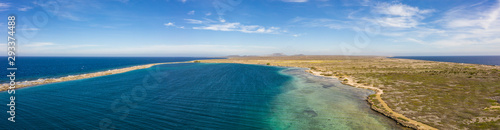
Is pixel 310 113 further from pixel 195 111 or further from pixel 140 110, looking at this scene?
pixel 140 110

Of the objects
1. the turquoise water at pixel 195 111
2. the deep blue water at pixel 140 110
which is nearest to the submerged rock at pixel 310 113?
the turquoise water at pixel 195 111

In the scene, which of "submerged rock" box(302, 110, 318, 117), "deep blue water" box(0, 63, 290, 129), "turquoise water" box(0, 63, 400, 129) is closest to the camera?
"turquoise water" box(0, 63, 400, 129)

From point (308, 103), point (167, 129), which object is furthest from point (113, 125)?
point (308, 103)

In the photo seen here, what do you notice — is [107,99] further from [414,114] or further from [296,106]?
[414,114]

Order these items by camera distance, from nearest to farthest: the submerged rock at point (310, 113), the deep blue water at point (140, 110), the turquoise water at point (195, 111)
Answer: the turquoise water at point (195, 111)
the deep blue water at point (140, 110)
the submerged rock at point (310, 113)

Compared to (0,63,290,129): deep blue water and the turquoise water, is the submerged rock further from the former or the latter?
(0,63,290,129): deep blue water

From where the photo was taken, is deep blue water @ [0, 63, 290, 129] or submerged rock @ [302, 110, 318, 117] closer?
deep blue water @ [0, 63, 290, 129]

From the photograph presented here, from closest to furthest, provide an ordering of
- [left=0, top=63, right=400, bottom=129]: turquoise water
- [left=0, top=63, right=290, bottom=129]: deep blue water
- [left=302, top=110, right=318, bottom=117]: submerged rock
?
[left=0, top=63, right=400, bottom=129]: turquoise water < [left=0, top=63, right=290, bottom=129]: deep blue water < [left=302, top=110, right=318, bottom=117]: submerged rock

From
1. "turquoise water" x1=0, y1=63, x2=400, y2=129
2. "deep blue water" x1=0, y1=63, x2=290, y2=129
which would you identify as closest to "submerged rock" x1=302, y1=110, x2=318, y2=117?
"turquoise water" x1=0, y1=63, x2=400, y2=129

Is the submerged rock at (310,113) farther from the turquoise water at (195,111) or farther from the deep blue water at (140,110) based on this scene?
the deep blue water at (140,110)

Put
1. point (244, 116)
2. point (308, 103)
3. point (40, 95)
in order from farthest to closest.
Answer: point (40, 95), point (308, 103), point (244, 116)

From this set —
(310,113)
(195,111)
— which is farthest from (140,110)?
(310,113)
